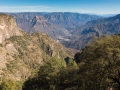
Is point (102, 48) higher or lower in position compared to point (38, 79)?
higher

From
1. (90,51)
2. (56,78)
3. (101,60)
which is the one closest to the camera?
(101,60)

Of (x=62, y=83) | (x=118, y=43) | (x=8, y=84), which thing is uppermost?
(x=118, y=43)

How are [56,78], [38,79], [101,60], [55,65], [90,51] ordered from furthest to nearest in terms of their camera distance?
[38,79], [55,65], [56,78], [90,51], [101,60]

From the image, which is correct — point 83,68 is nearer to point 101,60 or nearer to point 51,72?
point 101,60

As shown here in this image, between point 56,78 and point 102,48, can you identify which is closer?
point 102,48

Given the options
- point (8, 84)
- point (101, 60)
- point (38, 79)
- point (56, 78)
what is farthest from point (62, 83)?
point (101, 60)

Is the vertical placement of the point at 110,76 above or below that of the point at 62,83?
above

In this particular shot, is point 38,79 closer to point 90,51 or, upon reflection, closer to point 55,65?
point 55,65

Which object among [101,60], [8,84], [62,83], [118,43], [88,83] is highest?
[118,43]

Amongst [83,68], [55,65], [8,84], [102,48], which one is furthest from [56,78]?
[102,48]

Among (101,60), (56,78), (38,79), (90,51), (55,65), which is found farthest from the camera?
(38,79)
